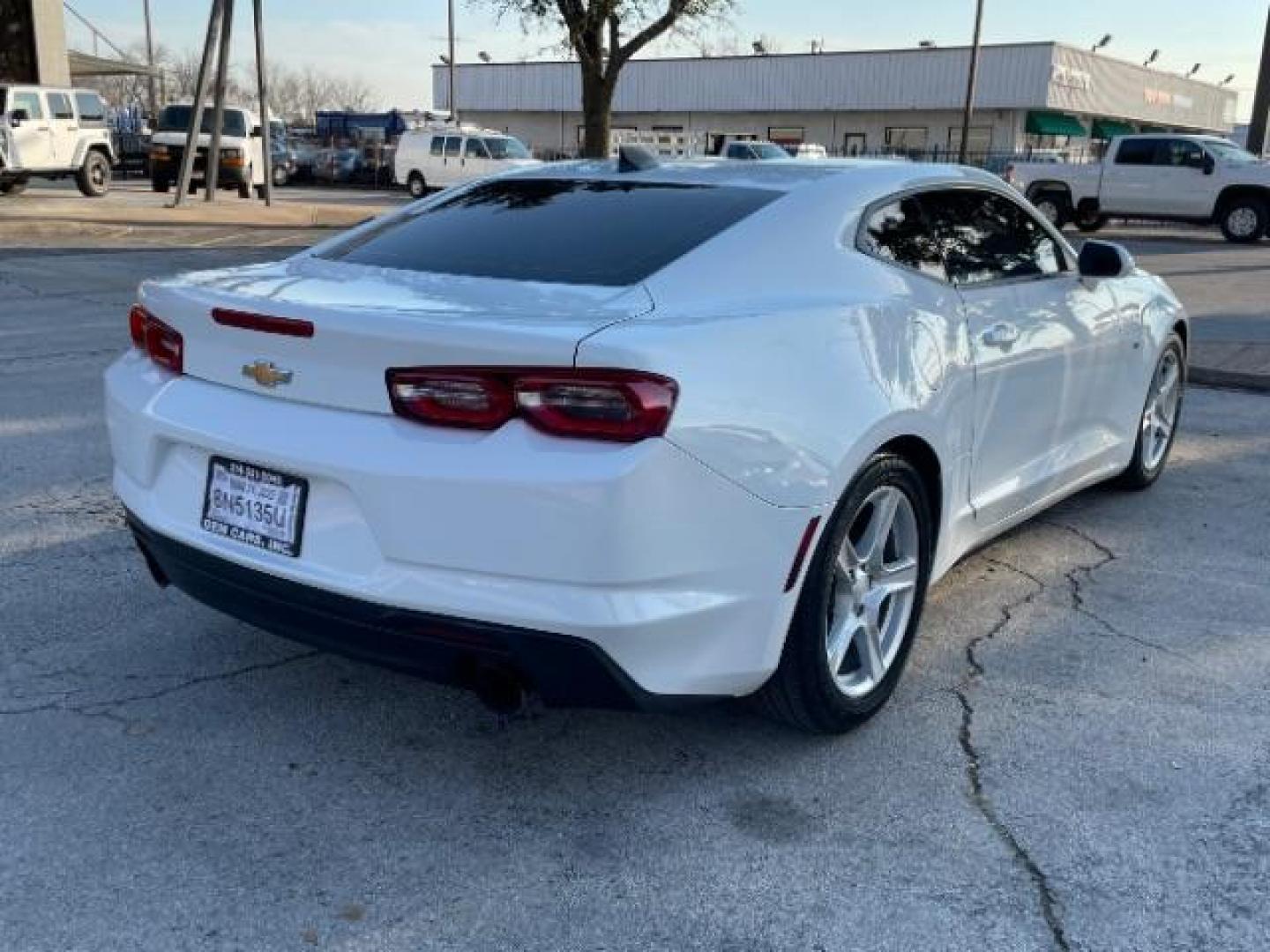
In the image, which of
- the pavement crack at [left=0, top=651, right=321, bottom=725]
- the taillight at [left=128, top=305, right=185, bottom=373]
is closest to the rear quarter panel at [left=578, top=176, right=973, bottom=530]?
the taillight at [left=128, top=305, right=185, bottom=373]

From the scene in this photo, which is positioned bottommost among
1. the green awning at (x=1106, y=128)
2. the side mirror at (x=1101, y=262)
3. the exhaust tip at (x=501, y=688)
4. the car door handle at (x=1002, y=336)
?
the exhaust tip at (x=501, y=688)

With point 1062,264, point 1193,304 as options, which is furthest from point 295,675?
point 1193,304

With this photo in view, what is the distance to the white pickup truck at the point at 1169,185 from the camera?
2297 cm

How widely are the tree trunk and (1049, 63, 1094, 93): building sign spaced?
33278mm

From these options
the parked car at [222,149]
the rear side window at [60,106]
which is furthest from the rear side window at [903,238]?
the parked car at [222,149]

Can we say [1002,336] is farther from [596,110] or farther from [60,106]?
[60,106]

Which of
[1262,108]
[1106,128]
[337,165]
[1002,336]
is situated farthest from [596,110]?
[1106,128]

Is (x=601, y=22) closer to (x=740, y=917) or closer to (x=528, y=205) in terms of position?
(x=528, y=205)

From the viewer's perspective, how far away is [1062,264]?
467 centimetres

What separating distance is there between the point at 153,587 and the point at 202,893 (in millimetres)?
1903

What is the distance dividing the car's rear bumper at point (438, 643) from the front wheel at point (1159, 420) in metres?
3.59

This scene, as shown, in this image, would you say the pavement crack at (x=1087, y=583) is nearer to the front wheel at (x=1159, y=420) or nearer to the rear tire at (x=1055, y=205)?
the front wheel at (x=1159, y=420)

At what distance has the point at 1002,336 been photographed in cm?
391

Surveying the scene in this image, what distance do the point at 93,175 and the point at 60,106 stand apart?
4.74ft
